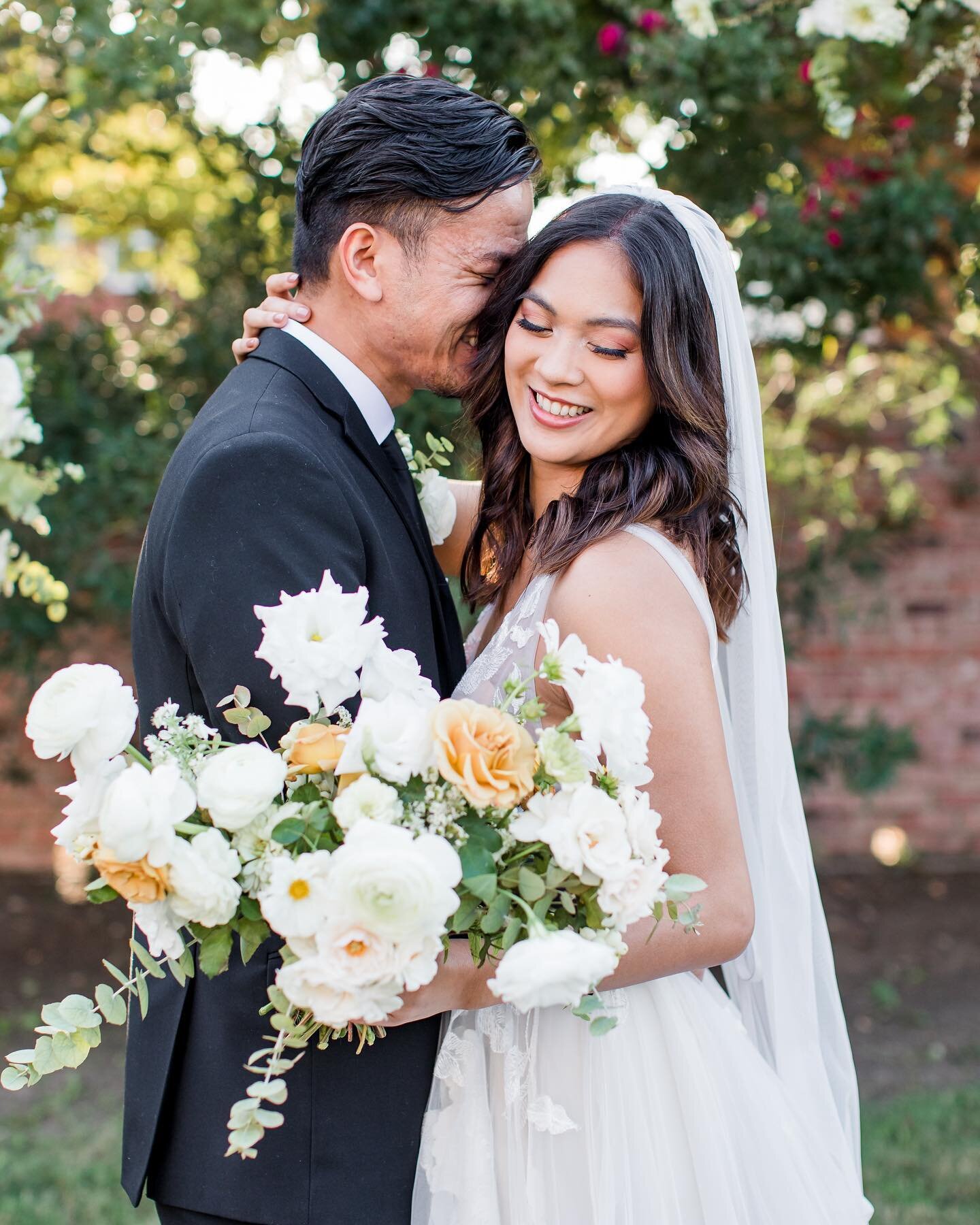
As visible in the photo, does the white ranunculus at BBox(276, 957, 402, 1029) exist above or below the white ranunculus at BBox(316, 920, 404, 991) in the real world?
below

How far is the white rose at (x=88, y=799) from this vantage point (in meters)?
1.39

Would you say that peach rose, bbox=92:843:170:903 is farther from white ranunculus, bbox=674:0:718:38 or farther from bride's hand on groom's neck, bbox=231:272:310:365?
white ranunculus, bbox=674:0:718:38

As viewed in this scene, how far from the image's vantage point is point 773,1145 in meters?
2.00

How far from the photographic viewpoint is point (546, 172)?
391cm

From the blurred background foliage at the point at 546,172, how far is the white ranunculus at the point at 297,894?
6.43 ft

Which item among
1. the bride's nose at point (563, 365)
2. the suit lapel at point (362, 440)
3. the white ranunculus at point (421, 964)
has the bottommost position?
the white ranunculus at point (421, 964)

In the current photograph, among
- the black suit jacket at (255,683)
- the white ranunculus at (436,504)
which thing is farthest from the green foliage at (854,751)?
the black suit jacket at (255,683)

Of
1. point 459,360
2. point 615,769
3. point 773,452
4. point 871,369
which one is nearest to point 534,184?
point 459,360

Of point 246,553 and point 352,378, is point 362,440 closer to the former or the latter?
point 352,378

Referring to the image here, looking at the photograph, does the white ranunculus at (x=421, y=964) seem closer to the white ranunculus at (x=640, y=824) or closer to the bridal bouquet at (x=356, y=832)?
the bridal bouquet at (x=356, y=832)

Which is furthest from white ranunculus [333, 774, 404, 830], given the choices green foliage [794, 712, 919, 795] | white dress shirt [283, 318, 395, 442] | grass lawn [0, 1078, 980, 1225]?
green foliage [794, 712, 919, 795]

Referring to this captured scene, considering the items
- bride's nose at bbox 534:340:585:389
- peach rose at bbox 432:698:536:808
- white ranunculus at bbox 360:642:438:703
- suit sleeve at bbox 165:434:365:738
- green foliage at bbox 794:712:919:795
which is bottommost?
peach rose at bbox 432:698:536:808

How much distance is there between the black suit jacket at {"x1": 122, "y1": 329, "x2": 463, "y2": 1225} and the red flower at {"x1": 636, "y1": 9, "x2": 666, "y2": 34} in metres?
2.06

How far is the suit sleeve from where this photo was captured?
5.50 feet
